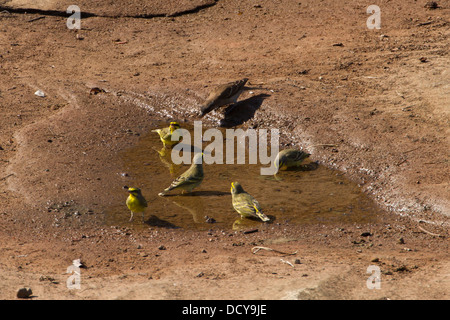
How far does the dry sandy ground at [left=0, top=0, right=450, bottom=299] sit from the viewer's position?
5.89 m

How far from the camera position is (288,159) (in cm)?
888

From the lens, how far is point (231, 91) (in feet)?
34.9

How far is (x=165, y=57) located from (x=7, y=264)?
25.7 ft

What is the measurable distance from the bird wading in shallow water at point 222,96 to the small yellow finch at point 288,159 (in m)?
2.00

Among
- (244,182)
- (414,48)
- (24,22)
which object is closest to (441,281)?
(244,182)

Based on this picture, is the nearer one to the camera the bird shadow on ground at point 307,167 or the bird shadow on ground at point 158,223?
the bird shadow on ground at point 158,223

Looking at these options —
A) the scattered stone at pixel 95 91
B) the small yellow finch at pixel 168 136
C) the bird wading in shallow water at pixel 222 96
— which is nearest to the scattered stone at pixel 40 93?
the scattered stone at pixel 95 91

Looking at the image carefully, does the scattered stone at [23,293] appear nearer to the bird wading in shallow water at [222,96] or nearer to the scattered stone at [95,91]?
the bird wading in shallow water at [222,96]

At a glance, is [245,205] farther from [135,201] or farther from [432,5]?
[432,5]

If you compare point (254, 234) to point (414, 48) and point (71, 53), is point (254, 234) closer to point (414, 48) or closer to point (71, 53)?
point (414, 48)

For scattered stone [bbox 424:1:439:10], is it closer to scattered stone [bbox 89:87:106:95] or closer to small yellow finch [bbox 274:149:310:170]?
small yellow finch [bbox 274:149:310:170]

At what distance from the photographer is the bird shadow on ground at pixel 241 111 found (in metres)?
10.8

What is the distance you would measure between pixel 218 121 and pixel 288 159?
95.4 inches

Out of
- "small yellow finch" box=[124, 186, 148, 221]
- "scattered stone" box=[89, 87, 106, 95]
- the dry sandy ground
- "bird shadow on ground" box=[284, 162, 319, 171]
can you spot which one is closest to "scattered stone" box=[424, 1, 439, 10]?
the dry sandy ground
